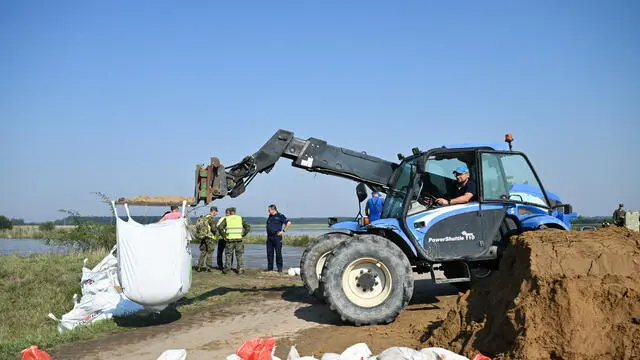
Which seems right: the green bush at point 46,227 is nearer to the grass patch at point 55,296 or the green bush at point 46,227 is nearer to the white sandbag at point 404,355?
the grass patch at point 55,296

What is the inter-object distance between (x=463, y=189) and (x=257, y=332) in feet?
12.3

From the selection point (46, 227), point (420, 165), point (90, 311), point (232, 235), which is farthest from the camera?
point (46, 227)

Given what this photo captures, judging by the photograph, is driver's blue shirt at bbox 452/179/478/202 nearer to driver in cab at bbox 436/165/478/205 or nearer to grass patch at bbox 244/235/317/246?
driver in cab at bbox 436/165/478/205

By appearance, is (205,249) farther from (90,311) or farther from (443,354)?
(443,354)

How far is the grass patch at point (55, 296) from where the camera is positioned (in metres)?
7.84

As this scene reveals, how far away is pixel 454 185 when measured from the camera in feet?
30.5

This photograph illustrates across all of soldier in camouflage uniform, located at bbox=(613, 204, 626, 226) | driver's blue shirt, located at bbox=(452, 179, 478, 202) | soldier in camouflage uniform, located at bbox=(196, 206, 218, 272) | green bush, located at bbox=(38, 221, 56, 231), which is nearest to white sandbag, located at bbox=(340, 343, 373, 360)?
driver's blue shirt, located at bbox=(452, 179, 478, 202)

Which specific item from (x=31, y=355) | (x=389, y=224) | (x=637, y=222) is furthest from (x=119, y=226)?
(x=637, y=222)

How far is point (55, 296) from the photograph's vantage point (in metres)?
10.8

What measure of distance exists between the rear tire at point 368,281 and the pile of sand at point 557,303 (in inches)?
44.5

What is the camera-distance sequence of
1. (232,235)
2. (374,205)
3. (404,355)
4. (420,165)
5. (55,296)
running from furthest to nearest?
1. (232,235)
2. (374,205)
3. (55,296)
4. (420,165)
5. (404,355)

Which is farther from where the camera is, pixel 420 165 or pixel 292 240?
pixel 292 240

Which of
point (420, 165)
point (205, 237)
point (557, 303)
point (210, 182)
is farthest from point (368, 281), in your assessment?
point (205, 237)

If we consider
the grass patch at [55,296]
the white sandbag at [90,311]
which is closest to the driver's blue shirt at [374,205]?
the grass patch at [55,296]
